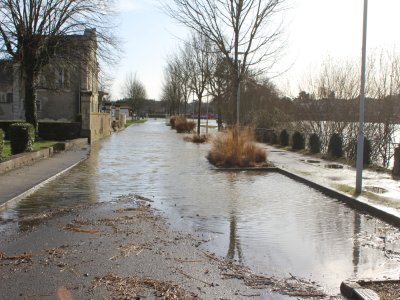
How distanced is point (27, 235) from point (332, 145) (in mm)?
16109

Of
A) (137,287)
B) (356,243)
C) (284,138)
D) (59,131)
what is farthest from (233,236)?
(59,131)

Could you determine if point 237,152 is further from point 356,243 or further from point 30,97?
point 30,97

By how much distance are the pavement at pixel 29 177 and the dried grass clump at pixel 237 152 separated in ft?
16.8

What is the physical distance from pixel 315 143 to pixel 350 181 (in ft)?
33.4

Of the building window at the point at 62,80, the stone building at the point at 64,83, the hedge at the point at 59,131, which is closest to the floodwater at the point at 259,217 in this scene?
the stone building at the point at 64,83

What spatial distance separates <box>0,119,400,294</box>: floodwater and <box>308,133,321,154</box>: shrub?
8.27 m

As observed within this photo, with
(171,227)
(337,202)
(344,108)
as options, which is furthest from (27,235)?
(344,108)

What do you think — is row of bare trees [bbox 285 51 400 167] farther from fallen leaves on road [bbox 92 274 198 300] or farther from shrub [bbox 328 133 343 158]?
fallen leaves on road [bbox 92 274 198 300]

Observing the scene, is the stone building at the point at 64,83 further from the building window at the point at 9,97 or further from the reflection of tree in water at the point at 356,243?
the reflection of tree in water at the point at 356,243

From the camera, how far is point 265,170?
55.3 ft

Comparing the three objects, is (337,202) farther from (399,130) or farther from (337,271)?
(399,130)

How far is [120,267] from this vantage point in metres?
5.84

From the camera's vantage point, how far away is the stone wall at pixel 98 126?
3338cm

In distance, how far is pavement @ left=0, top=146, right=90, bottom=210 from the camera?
1044cm
